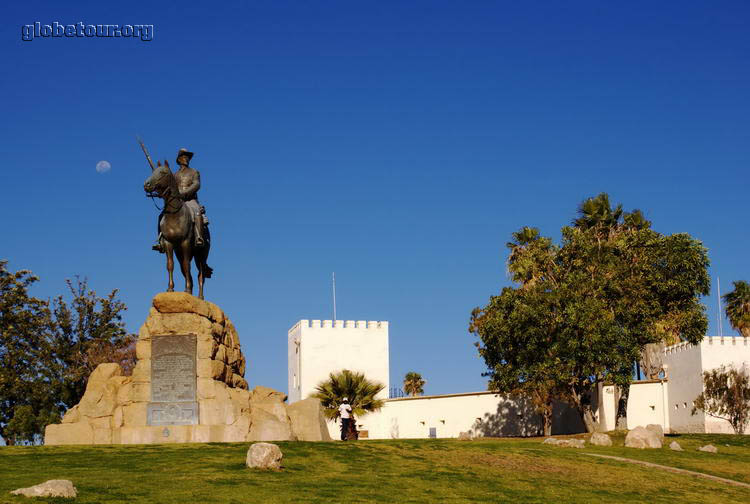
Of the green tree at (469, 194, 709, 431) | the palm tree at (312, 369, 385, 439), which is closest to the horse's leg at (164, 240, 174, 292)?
the green tree at (469, 194, 709, 431)

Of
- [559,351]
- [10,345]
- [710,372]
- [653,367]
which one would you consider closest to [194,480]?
[559,351]

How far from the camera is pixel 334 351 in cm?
7075

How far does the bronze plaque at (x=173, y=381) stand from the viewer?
76.8ft

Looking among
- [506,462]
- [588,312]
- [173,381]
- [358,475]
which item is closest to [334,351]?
[588,312]

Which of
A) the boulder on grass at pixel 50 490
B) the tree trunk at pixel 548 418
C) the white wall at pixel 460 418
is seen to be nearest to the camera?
the boulder on grass at pixel 50 490

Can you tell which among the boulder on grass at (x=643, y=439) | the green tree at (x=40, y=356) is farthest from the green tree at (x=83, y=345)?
the boulder on grass at (x=643, y=439)

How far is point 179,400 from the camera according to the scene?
2350cm

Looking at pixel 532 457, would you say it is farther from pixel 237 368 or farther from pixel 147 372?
pixel 147 372

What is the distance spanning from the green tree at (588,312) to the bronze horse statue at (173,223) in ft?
65.5

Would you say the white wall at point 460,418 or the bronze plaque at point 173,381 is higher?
the bronze plaque at point 173,381

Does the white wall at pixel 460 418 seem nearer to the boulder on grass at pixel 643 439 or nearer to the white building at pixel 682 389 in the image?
the white building at pixel 682 389

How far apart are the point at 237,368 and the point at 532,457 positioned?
8907 millimetres

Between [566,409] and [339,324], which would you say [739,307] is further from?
[339,324]

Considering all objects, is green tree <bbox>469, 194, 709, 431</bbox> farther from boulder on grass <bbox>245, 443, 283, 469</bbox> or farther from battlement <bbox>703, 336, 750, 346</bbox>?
boulder on grass <bbox>245, 443, 283, 469</bbox>
